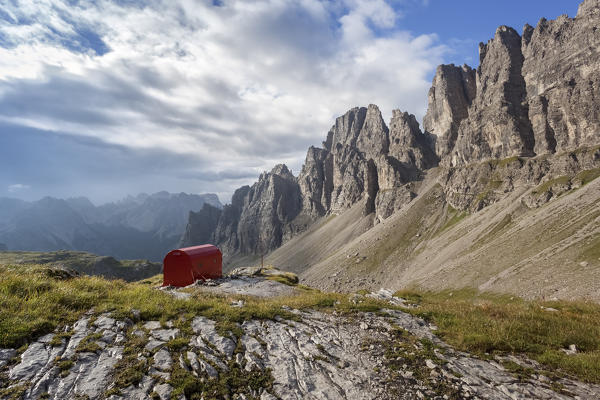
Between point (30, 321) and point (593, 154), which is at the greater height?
point (593, 154)

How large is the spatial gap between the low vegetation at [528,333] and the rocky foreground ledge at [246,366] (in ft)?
2.43

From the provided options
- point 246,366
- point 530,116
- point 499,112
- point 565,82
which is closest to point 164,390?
point 246,366

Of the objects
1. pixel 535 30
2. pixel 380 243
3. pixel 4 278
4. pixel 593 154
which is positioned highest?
pixel 535 30

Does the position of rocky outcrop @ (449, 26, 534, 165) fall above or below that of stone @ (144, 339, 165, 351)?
above

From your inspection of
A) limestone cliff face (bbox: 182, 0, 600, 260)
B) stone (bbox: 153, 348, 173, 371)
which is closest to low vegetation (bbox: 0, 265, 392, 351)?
stone (bbox: 153, 348, 173, 371)

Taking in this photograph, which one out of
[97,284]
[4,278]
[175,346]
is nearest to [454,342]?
[175,346]

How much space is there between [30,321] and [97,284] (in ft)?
18.1

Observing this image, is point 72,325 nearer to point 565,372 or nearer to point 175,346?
point 175,346

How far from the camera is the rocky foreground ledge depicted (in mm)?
8031

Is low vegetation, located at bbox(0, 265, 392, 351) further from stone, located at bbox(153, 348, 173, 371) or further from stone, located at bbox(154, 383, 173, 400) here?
stone, located at bbox(154, 383, 173, 400)

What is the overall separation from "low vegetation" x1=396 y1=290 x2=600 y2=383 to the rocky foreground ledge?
0.74 metres

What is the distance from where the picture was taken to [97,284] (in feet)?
50.4

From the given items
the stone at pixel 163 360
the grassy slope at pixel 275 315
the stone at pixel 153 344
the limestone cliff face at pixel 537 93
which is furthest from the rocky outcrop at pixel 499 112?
the stone at pixel 163 360

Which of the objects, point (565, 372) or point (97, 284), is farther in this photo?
point (97, 284)
